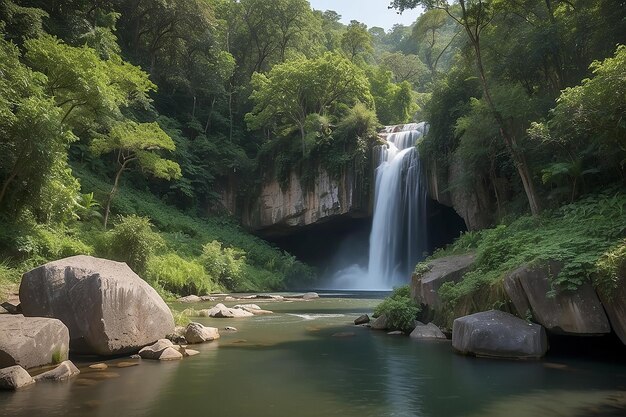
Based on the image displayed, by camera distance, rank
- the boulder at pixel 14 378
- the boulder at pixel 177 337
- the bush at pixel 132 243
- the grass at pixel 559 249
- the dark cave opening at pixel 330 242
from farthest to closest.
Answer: the dark cave opening at pixel 330 242, the bush at pixel 132 243, the boulder at pixel 177 337, the grass at pixel 559 249, the boulder at pixel 14 378

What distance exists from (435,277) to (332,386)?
19.9 ft

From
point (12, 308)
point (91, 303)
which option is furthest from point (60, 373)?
point (12, 308)

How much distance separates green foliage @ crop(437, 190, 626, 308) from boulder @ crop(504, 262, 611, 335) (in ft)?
0.65

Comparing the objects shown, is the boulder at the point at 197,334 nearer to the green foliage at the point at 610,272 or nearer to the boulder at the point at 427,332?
the boulder at the point at 427,332

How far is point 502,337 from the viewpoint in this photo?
920 centimetres

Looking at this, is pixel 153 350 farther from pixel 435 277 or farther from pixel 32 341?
pixel 435 277

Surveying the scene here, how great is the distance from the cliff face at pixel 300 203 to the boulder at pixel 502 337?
22.0 metres

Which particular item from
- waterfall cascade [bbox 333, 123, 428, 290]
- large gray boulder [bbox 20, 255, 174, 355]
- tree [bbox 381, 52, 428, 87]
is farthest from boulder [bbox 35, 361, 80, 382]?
tree [bbox 381, 52, 428, 87]

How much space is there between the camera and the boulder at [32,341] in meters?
7.38

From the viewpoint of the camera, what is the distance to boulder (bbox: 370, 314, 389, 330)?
13088 millimetres

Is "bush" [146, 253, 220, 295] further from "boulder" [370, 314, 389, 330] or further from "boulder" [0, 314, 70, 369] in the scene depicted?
"boulder" [0, 314, 70, 369]

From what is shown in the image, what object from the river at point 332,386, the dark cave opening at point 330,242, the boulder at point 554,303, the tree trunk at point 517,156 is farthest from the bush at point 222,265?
the boulder at point 554,303

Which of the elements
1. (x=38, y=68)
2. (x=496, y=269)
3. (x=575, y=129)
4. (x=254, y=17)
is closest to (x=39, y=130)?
(x=38, y=68)

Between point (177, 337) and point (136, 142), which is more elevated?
point (136, 142)
